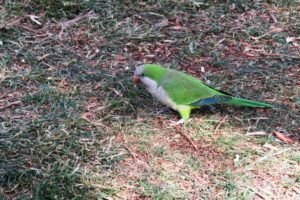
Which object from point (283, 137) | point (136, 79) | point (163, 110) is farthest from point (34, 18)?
point (283, 137)

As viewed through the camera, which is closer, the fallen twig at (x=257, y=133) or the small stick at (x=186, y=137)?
the small stick at (x=186, y=137)

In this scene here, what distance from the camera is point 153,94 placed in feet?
11.0

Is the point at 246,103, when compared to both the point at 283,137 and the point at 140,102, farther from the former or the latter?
the point at 140,102

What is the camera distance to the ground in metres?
2.80

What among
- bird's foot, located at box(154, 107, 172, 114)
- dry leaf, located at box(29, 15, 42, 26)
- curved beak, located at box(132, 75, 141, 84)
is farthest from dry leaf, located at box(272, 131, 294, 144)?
dry leaf, located at box(29, 15, 42, 26)

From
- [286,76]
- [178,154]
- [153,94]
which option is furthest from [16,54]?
[286,76]

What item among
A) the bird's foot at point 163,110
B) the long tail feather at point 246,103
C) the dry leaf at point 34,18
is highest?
the long tail feather at point 246,103

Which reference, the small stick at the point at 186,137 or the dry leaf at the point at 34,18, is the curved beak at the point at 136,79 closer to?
the small stick at the point at 186,137

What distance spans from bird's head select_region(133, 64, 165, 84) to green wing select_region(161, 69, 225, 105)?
0.20ft

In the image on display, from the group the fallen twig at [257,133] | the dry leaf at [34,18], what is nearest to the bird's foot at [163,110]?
the fallen twig at [257,133]

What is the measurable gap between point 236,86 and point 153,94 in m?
0.66

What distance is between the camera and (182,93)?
3.23 metres

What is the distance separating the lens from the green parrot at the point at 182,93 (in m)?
3.22

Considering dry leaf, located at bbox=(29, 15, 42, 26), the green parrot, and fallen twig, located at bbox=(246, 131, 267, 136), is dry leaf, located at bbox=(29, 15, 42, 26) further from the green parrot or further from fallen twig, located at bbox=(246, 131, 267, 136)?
fallen twig, located at bbox=(246, 131, 267, 136)
